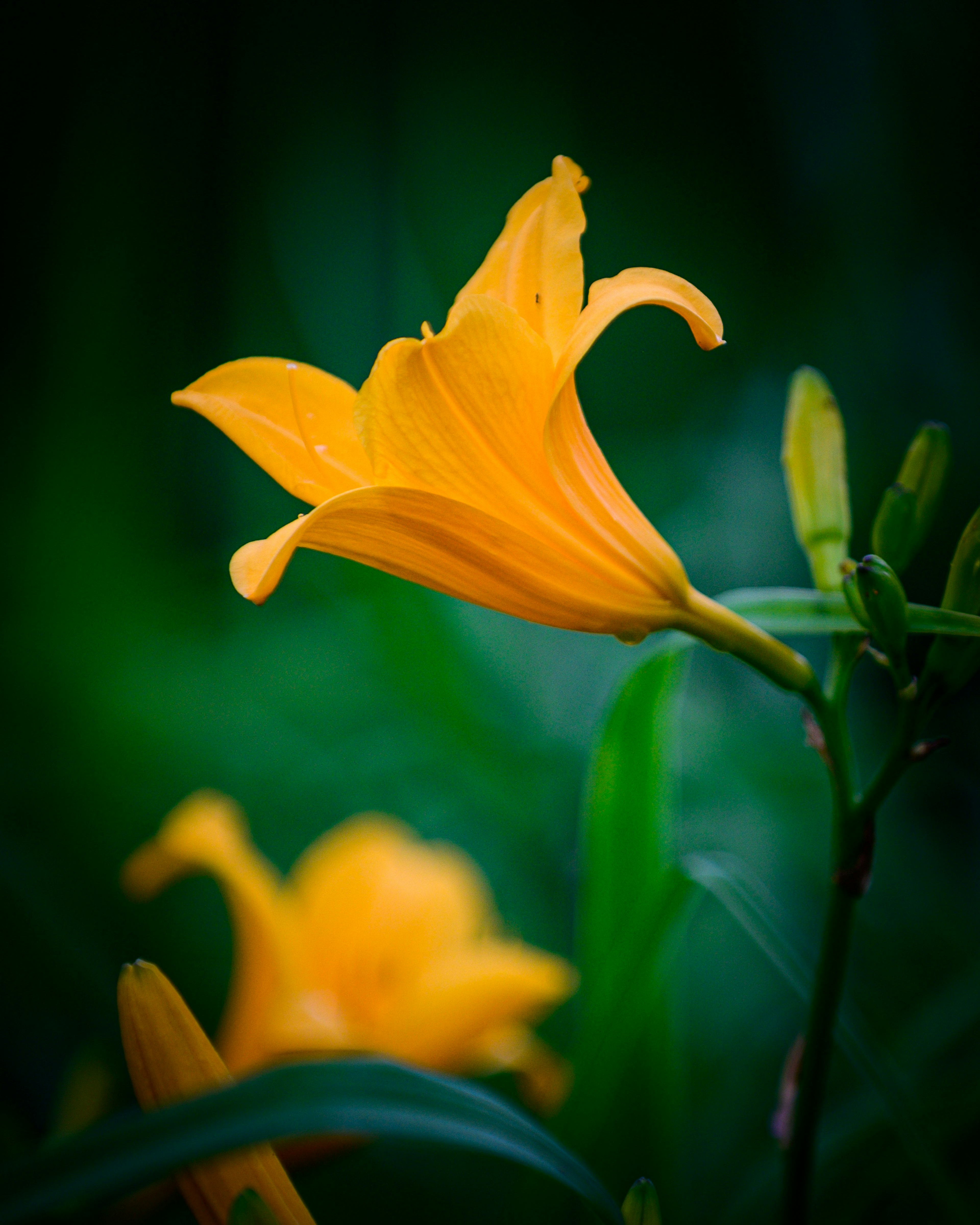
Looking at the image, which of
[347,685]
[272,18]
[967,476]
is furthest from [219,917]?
[272,18]

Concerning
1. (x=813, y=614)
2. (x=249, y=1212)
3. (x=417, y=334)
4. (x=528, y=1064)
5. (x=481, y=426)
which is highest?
(x=417, y=334)

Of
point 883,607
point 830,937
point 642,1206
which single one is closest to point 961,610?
point 883,607

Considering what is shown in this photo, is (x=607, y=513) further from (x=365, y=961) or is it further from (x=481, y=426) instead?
(x=365, y=961)

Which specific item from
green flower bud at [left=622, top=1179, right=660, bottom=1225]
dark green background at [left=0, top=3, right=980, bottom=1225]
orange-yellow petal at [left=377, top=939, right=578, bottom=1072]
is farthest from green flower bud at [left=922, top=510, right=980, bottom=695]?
dark green background at [left=0, top=3, right=980, bottom=1225]

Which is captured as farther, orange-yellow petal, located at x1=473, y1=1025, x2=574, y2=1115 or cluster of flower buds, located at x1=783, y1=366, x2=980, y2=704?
orange-yellow petal, located at x1=473, y1=1025, x2=574, y2=1115

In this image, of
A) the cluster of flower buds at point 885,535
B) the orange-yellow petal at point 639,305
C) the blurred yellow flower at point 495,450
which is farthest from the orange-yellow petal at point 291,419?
the cluster of flower buds at point 885,535

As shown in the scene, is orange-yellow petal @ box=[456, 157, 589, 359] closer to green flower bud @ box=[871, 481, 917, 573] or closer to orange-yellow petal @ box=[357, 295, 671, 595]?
orange-yellow petal @ box=[357, 295, 671, 595]
